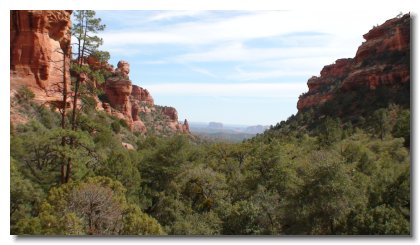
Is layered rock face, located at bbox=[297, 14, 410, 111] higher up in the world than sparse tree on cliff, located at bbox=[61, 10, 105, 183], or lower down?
higher up

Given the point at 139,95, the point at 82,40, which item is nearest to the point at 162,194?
the point at 82,40

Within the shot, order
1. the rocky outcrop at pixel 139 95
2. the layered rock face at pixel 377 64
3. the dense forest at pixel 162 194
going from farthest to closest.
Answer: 1. the rocky outcrop at pixel 139 95
2. the layered rock face at pixel 377 64
3. the dense forest at pixel 162 194

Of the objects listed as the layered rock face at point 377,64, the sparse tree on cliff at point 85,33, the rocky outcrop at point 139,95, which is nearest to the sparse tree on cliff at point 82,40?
the sparse tree on cliff at point 85,33

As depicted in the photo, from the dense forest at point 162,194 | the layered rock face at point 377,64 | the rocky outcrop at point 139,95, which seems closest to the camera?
the dense forest at point 162,194

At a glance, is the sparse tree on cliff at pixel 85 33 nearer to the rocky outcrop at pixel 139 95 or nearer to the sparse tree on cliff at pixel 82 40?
the sparse tree on cliff at pixel 82 40

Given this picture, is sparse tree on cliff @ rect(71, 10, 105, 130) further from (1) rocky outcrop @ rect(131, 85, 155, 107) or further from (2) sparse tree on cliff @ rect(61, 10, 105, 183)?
(1) rocky outcrop @ rect(131, 85, 155, 107)

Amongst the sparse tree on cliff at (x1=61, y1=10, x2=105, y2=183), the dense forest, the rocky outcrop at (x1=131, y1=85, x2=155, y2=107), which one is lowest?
the dense forest

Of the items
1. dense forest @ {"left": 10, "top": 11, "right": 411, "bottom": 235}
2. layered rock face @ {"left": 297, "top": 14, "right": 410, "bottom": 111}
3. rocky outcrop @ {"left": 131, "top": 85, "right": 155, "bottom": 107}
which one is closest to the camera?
dense forest @ {"left": 10, "top": 11, "right": 411, "bottom": 235}

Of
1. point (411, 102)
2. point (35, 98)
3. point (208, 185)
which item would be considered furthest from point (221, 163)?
point (411, 102)

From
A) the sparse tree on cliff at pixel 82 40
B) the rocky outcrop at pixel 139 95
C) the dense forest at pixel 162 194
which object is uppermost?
the rocky outcrop at pixel 139 95

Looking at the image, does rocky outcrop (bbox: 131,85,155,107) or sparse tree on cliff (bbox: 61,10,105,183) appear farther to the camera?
rocky outcrop (bbox: 131,85,155,107)

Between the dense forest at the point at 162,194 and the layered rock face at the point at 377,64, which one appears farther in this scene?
the layered rock face at the point at 377,64

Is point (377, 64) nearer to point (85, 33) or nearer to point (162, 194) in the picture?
point (162, 194)

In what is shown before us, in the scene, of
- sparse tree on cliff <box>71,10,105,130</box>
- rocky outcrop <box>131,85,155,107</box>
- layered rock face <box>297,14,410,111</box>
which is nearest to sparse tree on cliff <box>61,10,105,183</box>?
sparse tree on cliff <box>71,10,105,130</box>
